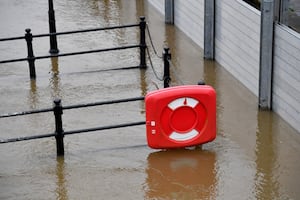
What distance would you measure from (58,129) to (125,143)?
1.06 meters

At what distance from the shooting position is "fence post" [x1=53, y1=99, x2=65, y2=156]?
9320 millimetres

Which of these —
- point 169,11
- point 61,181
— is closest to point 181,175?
point 61,181

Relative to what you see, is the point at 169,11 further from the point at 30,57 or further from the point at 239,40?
the point at 30,57

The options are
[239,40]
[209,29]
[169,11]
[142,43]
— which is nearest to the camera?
[239,40]

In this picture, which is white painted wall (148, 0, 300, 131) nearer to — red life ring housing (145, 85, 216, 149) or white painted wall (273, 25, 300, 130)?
white painted wall (273, 25, 300, 130)

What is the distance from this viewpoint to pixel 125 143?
33.2 ft

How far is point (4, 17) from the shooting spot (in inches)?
687

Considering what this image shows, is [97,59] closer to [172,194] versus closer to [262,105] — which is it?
[262,105]

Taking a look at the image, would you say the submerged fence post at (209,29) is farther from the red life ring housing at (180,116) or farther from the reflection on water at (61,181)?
the reflection on water at (61,181)

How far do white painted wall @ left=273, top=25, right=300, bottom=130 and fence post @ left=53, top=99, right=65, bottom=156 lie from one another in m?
3.24

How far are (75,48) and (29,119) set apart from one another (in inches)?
149

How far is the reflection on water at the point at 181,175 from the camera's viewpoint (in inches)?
345

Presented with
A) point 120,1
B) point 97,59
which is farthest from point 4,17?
point 97,59

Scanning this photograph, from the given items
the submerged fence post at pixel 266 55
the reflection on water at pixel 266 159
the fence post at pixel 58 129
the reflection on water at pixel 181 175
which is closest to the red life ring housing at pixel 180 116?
the reflection on water at pixel 181 175
